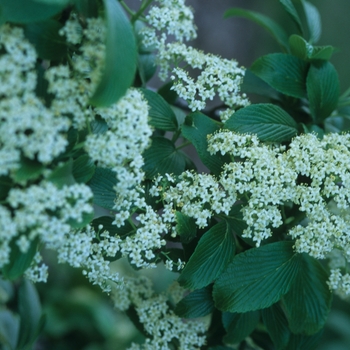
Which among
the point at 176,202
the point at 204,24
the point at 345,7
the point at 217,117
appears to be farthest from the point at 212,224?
the point at 345,7

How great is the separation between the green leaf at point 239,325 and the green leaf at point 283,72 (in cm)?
49

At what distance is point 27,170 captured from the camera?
2.19 feet

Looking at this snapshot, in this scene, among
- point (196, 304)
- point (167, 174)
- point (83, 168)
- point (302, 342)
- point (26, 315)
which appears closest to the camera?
point (83, 168)

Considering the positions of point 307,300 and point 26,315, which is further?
point 26,315

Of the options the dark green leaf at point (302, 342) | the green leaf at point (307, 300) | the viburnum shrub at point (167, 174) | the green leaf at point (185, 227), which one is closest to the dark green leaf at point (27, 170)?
the viburnum shrub at point (167, 174)

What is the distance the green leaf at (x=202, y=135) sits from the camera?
0.89m

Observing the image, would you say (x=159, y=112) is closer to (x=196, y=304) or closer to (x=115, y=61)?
(x=115, y=61)

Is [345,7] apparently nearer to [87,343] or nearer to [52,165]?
[87,343]

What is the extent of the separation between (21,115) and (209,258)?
0.42 metres

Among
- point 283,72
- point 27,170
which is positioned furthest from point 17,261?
point 283,72

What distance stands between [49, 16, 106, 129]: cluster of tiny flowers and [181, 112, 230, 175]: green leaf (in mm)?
221

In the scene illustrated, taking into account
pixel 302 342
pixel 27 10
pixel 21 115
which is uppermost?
pixel 27 10

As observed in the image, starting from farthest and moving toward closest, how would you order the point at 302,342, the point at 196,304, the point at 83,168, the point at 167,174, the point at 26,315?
the point at 26,315, the point at 302,342, the point at 196,304, the point at 167,174, the point at 83,168

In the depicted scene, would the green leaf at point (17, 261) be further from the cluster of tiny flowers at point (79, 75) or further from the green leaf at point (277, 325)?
the green leaf at point (277, 325)
